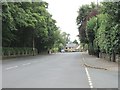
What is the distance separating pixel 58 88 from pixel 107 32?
23872 millimetres

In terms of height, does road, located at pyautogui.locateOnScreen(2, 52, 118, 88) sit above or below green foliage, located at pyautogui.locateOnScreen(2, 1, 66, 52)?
below

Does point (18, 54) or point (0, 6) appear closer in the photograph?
point (0, 6)

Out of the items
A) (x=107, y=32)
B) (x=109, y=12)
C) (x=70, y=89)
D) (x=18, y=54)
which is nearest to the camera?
(x=70, y=89)

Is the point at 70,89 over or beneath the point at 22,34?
beneath

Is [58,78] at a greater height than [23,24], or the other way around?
[23,24]

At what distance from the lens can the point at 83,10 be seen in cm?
9544

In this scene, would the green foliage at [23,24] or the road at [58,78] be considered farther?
the green foliage at [23,24]

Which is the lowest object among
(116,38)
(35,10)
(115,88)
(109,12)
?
(115,88)

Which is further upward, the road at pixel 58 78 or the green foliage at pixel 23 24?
the green foliage at pixel 23 24

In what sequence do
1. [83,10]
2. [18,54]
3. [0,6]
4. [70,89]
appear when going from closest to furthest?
[70,89]
[0,6]
[18,54]
[83,10]

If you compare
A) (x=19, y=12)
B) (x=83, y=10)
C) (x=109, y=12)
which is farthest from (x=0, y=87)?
(x=83, y=10)

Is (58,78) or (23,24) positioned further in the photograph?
(23,24)

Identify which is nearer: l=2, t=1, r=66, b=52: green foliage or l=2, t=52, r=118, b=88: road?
l=2, t=52, r=118, b=88: road

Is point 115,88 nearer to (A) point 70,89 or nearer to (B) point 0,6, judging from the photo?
(A) point 70,89
